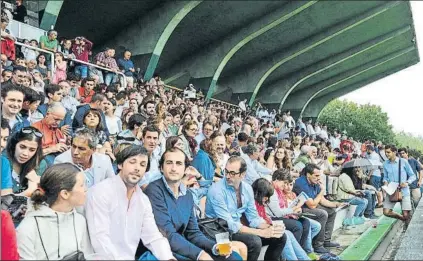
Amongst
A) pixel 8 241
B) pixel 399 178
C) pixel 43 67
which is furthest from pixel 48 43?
pixel 8 241

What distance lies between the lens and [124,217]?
3164mm

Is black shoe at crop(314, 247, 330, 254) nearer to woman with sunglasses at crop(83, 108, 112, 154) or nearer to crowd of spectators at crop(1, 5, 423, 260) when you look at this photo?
crowd of spectators at crop(1, 5, 423, 260)

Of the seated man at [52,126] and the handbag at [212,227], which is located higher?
the seated man at [52,126]

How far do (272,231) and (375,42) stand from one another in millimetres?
1666

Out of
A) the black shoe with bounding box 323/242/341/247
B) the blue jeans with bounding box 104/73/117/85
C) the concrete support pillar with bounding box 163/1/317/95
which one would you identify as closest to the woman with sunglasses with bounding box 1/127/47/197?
the concrete support pillar with bounding box 163/1/317/95

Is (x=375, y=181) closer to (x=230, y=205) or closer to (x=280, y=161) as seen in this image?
(x=280, y=161)

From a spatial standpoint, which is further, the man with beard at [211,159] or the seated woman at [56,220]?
the man with beard at [211,159]

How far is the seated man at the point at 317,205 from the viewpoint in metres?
5.90

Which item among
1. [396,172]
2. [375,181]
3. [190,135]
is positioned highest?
[190,135]

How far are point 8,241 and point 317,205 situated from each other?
4464 mm

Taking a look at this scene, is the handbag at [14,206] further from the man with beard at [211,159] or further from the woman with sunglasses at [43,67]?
the woman with sunglasses at [43,67]

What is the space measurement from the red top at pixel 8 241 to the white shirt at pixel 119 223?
0.58 m

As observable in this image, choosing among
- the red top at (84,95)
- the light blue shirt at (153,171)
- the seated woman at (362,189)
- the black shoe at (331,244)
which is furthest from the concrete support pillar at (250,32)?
the seated woman at (362,189)

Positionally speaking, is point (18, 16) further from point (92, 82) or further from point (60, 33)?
point (60, 33)
